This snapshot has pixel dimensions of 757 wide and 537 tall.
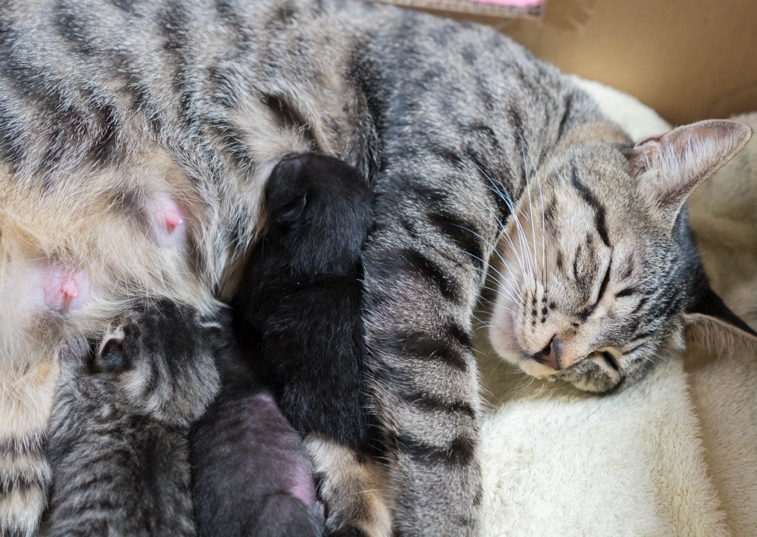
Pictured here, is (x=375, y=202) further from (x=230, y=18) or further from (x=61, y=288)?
(x=61, y=288)

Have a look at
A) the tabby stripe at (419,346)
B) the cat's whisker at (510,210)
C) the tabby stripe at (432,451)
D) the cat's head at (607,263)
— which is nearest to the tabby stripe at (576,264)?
the cat's head at (607,263)

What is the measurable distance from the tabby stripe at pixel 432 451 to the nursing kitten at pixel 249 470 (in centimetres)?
21

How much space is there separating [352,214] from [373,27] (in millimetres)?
593

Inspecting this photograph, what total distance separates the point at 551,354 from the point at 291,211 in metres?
0.72

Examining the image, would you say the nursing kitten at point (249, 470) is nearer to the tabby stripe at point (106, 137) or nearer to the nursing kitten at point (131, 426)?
the nursing kitten at point (131, 426)

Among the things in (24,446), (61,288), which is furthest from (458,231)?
(24,446)

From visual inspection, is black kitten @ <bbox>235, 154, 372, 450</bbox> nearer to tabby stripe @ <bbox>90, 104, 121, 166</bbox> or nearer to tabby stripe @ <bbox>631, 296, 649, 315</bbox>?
tabby stripe @ <bbox>90, 104, 121, 166</bbox>

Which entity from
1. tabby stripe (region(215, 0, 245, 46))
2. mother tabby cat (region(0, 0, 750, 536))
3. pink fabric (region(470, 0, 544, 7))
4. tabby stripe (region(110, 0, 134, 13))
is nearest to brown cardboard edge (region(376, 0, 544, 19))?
pink fabric (region(470, 0, 544, 7))

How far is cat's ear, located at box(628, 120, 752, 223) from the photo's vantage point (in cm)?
135

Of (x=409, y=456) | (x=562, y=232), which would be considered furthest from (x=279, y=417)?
(x=562, y=232)

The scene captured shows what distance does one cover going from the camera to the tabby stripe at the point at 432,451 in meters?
1.24

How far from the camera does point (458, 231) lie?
139 cm

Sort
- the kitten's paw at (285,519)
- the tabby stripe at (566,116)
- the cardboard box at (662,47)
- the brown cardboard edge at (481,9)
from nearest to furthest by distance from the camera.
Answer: the kitten's paw at (285,519)
the tabby stripe at (566,116)
the cardboard box at (662,47)
the brown cardboard edge at (481,9)

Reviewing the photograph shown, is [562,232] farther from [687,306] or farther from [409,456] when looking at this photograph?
[409,456]
